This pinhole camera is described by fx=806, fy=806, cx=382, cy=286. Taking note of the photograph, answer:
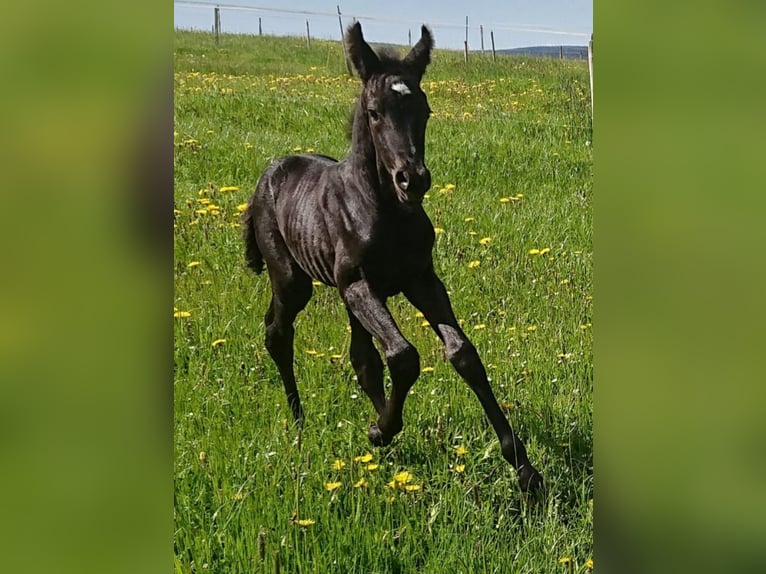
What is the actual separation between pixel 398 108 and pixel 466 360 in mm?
744

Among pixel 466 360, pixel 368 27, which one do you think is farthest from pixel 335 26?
pixel 466 360

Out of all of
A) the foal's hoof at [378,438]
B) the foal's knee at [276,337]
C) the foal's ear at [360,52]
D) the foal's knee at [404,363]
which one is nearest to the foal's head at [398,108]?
the foal's ear at [360,52]

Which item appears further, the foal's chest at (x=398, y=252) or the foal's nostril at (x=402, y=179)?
the foal's chest at (x=398, y=252)

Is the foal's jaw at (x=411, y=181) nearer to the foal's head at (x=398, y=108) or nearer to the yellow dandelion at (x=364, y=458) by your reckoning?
the foal's head at (x=398, y=108)

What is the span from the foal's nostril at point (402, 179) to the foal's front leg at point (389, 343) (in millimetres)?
305

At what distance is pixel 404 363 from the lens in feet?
7.45

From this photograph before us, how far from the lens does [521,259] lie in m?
2.59

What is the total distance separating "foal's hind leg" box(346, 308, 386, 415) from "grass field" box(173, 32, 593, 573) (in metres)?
0.04

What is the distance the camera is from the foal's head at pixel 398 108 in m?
2.20
